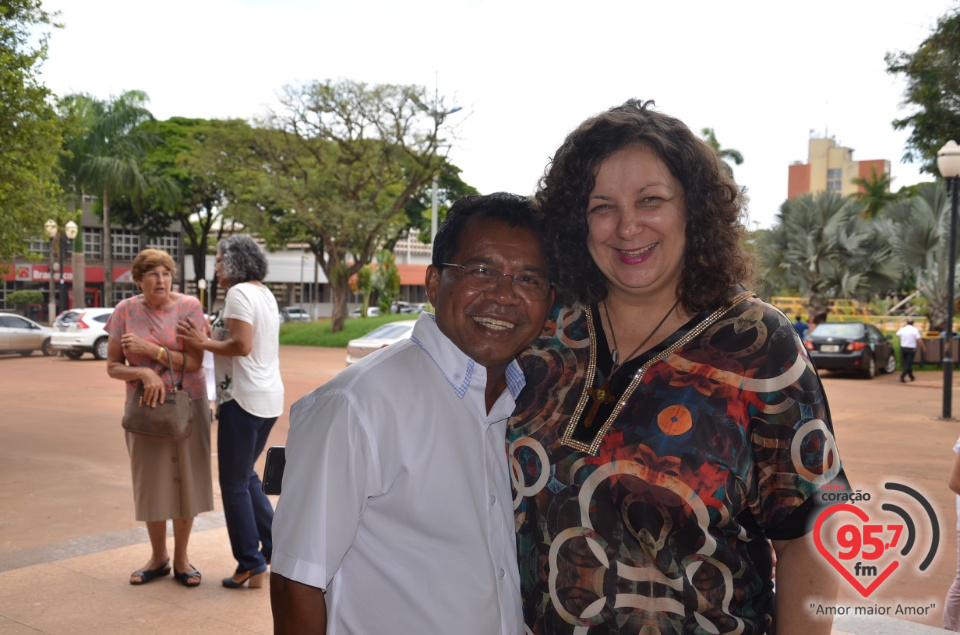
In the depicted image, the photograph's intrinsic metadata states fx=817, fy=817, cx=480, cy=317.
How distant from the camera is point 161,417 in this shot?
15.4ft

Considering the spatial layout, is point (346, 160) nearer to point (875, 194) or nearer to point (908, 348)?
point (908, 348)

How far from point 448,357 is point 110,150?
38.0m

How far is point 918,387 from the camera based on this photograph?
17859 mm

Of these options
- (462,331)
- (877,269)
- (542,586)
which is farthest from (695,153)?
(877,269)

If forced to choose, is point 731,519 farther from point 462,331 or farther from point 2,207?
point 2,207

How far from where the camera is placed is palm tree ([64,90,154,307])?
114 feet

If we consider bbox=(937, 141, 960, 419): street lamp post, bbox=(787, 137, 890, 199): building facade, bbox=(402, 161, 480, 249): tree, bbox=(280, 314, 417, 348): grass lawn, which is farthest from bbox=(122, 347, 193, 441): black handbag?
bbox=(787, 137, 890, 199): building facade

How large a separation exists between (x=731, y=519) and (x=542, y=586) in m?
0.50

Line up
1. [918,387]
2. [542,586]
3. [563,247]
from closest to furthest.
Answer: [542,586], [563,247], [918,387]

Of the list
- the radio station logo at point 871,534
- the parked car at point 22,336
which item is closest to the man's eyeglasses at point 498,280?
the radio station logo at point 871,534

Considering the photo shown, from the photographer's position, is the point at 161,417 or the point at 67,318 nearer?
the point at 161,417

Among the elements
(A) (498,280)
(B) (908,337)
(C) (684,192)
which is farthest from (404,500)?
(B) (908,337)

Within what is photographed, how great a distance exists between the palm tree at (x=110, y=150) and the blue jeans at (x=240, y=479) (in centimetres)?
3374

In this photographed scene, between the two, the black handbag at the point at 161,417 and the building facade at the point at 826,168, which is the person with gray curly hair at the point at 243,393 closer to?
the black handbag at the point at 161,417
